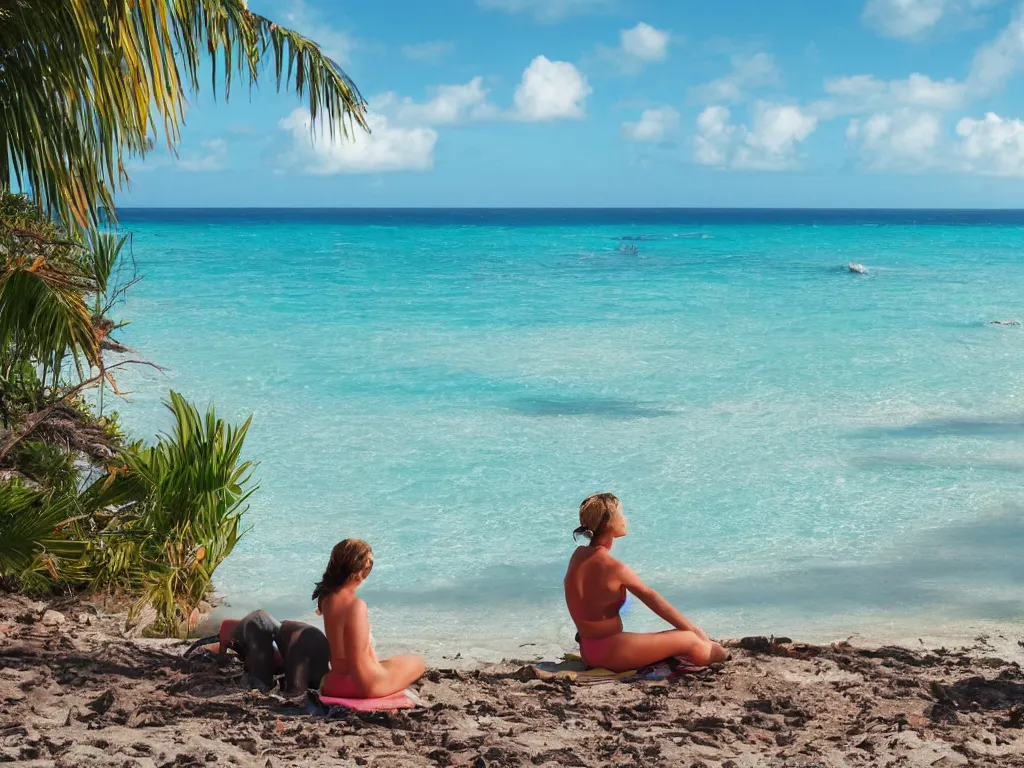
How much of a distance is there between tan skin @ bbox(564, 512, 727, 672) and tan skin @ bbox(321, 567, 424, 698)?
103 cm

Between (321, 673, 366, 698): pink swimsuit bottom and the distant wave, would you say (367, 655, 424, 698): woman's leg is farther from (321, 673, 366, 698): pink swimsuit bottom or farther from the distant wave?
the distant wave

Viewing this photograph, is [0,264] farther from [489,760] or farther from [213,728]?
[489,760]

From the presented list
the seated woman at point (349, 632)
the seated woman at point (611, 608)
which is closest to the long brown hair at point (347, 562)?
the seated woman at point (349, 632)

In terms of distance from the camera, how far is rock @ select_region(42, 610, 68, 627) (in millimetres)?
5316

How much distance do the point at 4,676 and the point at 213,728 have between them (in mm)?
1040

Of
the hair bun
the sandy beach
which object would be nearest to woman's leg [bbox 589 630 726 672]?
the sandy beach

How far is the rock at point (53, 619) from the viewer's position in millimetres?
5316

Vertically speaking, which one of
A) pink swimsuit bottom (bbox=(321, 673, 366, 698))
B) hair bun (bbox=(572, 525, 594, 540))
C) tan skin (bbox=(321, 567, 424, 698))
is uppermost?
hair bun (bbox=(572, 525, 594, 540))

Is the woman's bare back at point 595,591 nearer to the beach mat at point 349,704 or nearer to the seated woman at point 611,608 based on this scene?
the seated woman at point 611,608

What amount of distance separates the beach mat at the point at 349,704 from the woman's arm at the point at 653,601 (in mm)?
1083

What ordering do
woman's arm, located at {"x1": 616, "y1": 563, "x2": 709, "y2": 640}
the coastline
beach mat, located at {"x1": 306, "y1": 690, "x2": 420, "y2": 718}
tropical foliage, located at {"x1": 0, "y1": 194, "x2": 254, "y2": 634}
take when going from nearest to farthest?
beach mat, located at {"x1": 306, "y1": 690, "x2": 420, "y2": 718} < woman's arm, located at {"x1": 616, "y1": 563, "x2": 709, "y2": 640} < tropical foliage, located at {"x1": 0, "y1": 194, "x2": 254, "y2": 634} < the coastline

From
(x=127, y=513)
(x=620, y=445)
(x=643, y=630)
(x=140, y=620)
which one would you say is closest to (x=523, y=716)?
(x=643, y=630)

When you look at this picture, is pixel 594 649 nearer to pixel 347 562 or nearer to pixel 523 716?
pixel 523 716

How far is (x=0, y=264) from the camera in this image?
5.09m
